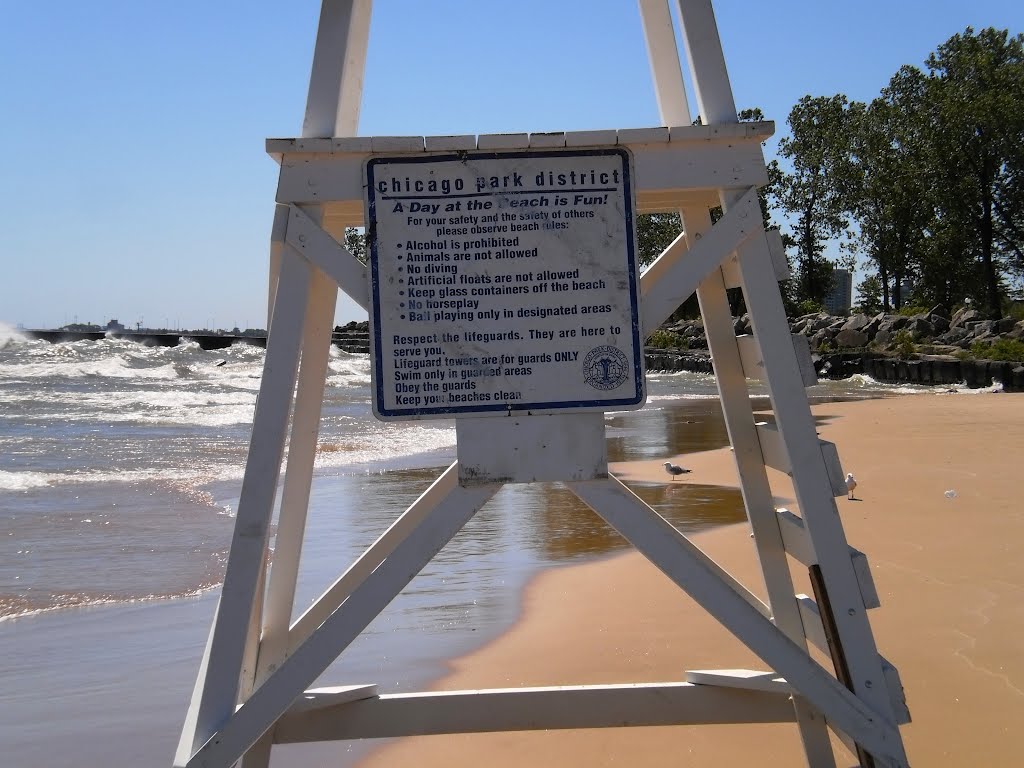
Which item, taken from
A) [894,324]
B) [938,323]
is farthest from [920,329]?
[894,324]

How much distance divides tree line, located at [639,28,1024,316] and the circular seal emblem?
1678 inches

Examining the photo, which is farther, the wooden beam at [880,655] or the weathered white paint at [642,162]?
the wooden beam at [880,655]

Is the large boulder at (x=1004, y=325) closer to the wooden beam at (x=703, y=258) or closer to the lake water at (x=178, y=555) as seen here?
the lake water at (x=178, y=555)

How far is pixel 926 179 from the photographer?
1962 inches

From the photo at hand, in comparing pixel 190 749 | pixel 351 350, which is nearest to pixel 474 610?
pixel 190 749

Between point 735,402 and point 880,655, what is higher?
point 735,402

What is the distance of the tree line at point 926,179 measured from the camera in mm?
46219

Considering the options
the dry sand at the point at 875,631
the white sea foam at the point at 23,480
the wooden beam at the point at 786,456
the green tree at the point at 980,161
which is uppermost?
the green tree at the point at 980,161

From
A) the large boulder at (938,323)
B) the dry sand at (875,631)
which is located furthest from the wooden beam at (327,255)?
the large boulder at (938,323)

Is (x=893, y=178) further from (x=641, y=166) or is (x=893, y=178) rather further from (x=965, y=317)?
(x=641, y=166)

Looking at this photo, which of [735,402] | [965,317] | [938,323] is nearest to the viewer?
[735,402]

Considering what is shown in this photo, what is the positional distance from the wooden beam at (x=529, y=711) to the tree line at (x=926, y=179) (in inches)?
1661

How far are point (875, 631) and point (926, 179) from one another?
48.2 meters

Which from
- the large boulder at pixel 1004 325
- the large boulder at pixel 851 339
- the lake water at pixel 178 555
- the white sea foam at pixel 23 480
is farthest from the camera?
the large boulder at pixel 851 339
